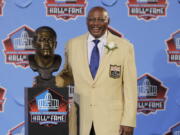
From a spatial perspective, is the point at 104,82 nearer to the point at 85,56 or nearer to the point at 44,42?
the point at 85,56

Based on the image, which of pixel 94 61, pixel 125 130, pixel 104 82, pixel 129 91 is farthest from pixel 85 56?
pixel 125 130

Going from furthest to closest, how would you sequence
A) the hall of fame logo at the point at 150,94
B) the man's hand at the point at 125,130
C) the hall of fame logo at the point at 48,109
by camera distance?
the hall of fame logo at the point at 150,94 → the man's hand at the point at 125,130 → the hall of fame logo at the point at 48,109

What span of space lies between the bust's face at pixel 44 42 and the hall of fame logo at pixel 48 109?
218 mm

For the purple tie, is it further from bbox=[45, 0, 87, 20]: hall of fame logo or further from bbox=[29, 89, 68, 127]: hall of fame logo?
bbox=[45, 0, 87, 20]: hall of fame logo

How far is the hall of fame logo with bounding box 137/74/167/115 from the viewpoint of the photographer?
2840 millimetres

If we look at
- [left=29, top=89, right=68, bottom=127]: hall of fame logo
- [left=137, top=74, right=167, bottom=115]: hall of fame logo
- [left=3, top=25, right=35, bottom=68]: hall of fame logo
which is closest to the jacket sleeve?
[left=29, top=89, right=68, bottom=127]: hall of fame logo

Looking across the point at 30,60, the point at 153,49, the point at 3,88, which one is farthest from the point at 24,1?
the point at 153,49

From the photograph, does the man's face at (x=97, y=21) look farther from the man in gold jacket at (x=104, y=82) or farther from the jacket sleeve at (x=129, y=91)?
the jacket sleeve at (x=129, y=91)

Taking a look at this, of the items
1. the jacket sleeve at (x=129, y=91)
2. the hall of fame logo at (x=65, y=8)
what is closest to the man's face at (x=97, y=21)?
the jacket sleeve at (x=129, y=91)

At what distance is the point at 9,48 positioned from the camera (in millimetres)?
2719

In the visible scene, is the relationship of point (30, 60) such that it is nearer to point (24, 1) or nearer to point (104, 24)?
point (104, 24)

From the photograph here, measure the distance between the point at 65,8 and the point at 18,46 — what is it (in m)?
0.42

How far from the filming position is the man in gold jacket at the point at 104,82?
78.7 inches

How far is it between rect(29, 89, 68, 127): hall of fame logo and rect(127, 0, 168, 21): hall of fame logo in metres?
1.13
